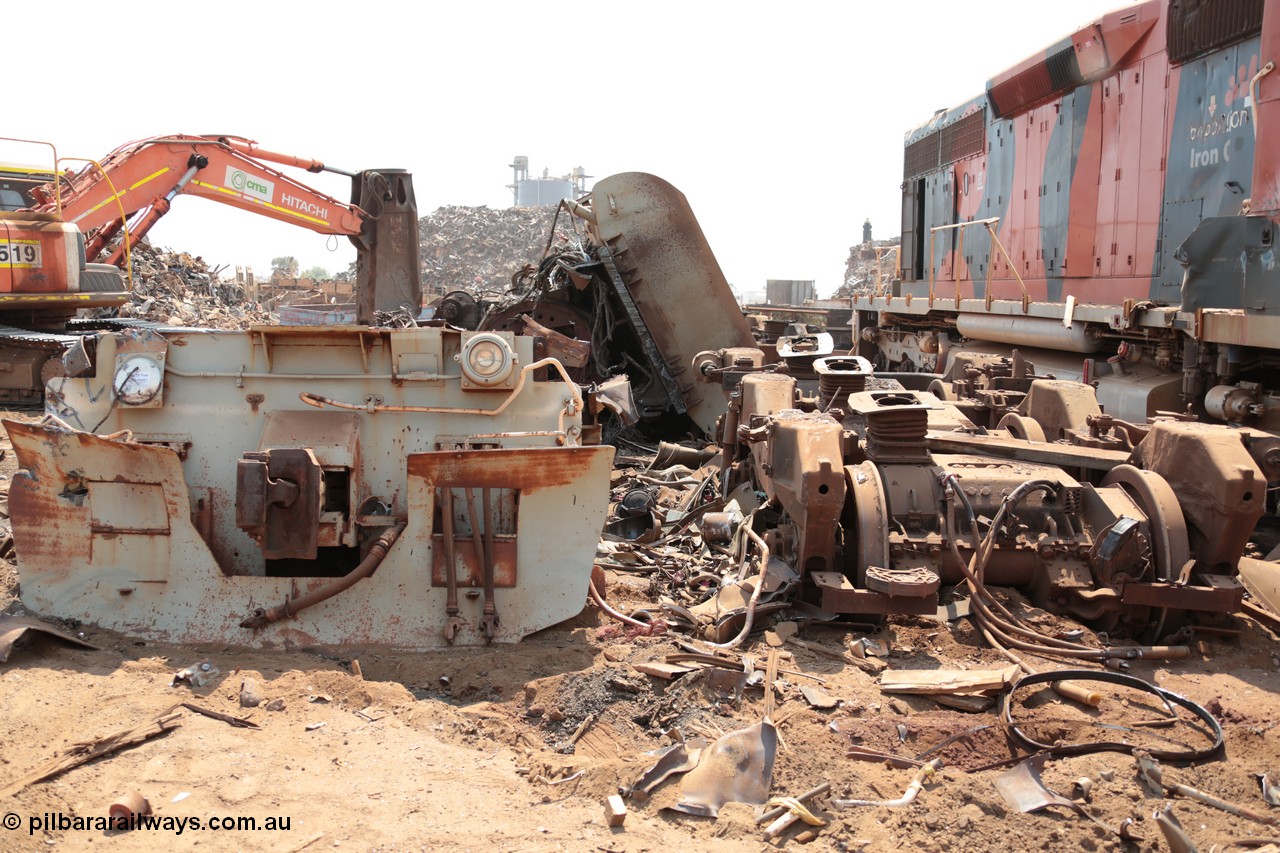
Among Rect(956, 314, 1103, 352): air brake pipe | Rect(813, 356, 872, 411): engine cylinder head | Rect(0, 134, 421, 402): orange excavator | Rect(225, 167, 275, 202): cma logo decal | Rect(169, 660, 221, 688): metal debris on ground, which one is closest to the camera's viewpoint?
Rect(169, 660, 221, 688): metal debris on ground

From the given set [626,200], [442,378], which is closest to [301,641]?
[442,378]

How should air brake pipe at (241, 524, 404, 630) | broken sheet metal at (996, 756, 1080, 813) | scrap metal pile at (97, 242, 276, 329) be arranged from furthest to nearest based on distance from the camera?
scrap metal pile at (97, 242, 276, 329)
air brake pipe at (241, 524, 404, 630)
broken sheet metal at (996, 756, 1080, 813)

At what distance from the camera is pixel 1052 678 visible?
464 centimetres

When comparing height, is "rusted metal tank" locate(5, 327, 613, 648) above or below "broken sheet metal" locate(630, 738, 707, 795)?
above

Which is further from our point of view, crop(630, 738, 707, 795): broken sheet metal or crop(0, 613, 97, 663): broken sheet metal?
crop(0, 613, 97, 663): broken sheet metal

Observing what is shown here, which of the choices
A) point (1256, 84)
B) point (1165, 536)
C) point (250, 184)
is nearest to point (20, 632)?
point (1165, 536)

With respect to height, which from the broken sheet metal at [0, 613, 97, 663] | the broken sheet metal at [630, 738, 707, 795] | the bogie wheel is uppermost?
the bogie wheel

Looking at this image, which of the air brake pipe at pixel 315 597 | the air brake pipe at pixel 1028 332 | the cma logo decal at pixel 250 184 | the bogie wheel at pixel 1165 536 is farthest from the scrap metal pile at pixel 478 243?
the bogie wheel at pixel 1165 536

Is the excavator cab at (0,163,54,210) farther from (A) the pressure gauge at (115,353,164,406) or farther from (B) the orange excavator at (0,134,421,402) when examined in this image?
(A) the pressure gauge at (115,353,164,406)

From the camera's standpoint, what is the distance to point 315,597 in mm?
5188

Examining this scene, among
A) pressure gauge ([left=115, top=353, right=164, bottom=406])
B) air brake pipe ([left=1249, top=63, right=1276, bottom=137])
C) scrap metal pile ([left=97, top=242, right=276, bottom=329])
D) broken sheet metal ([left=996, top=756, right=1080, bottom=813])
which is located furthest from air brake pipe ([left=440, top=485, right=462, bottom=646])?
scrap metal pile ([left=97, top=242, right=276, bottom=329])

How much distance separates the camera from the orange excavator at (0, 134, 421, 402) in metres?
13.9

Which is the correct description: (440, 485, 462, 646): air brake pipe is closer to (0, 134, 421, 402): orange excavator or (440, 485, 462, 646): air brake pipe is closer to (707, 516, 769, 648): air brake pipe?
(707, 516, 769, 648): air brake pipe

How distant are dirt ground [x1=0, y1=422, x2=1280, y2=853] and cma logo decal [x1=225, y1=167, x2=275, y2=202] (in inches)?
470
